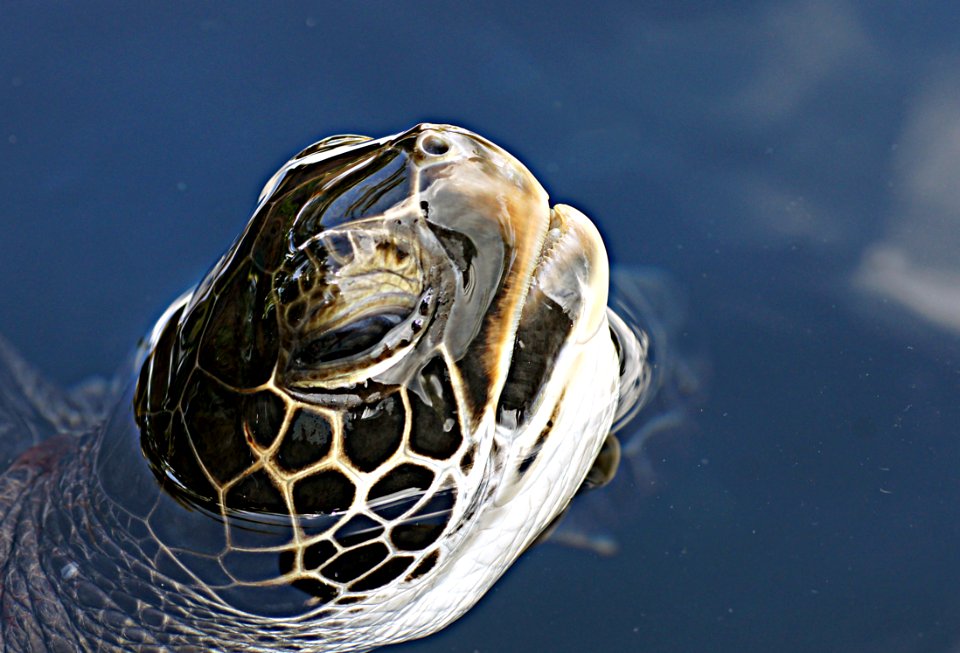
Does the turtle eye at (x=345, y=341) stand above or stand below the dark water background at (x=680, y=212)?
above

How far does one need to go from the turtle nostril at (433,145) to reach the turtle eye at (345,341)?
33 cm

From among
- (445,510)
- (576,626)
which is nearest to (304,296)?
(445,510)

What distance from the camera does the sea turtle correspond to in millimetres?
1744

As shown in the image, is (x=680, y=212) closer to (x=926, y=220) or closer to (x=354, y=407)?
(x=926, y=220)

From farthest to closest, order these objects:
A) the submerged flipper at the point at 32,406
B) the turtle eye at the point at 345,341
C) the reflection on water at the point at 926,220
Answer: the submerged flipper at the point at 32,406
the reflection on water at the point at 926,220
the turtle eye at the point at 345,341

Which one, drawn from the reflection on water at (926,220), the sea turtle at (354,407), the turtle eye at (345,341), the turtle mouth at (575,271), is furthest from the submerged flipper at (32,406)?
the reflection on water at (926,220)

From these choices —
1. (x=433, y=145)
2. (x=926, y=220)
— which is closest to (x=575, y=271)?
(x=433, y=145)

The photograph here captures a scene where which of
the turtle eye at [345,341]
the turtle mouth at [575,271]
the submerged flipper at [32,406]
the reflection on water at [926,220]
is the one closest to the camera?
the turtle eye at [345,341]

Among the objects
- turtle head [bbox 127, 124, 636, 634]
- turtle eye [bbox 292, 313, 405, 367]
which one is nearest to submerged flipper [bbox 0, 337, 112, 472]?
turtle head [bbox 127, 124, 636, 634]

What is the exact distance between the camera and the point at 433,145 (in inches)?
71.9

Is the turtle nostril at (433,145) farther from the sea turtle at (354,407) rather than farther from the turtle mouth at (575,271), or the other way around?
the turtle mouth at (575,271)

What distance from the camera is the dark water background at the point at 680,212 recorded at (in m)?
2.68

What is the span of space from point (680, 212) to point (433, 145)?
1425 mm

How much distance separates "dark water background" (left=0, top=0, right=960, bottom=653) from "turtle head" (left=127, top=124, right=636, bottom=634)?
85 cm
